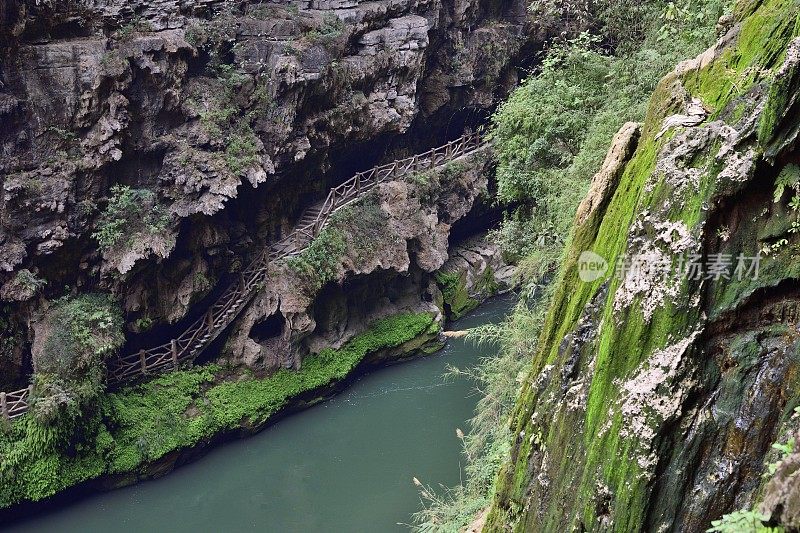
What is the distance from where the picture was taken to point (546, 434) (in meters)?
5.03

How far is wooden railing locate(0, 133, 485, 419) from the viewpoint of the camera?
13.2 m

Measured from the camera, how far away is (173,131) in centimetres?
1375

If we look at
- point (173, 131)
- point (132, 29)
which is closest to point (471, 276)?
point (173, 131)

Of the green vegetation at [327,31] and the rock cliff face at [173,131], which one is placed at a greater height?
the green vegetation at [327,31]

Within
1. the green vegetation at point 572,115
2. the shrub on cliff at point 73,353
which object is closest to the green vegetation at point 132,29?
the shrub on cliff at point 73,353

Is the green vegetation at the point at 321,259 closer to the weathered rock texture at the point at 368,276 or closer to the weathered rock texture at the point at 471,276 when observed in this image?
the weathered rock texture at the point at 368,276

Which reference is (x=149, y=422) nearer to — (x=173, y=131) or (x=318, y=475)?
(x=318, y=475)

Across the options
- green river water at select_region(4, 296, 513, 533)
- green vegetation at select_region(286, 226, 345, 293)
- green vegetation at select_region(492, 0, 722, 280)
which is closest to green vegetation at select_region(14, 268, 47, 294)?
green river water at select_region(4, 296, 513, 533)

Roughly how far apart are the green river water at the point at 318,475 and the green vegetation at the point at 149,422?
1.72 feet

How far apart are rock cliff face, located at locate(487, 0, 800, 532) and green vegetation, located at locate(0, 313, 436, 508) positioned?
9731 mm

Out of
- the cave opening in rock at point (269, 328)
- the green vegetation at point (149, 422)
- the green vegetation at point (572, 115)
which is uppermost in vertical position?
the green vegetation at point (572, 115)

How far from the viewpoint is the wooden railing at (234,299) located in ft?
43.4

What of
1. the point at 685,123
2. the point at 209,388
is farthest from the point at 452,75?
the point at 685,123

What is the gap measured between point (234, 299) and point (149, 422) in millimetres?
3079
